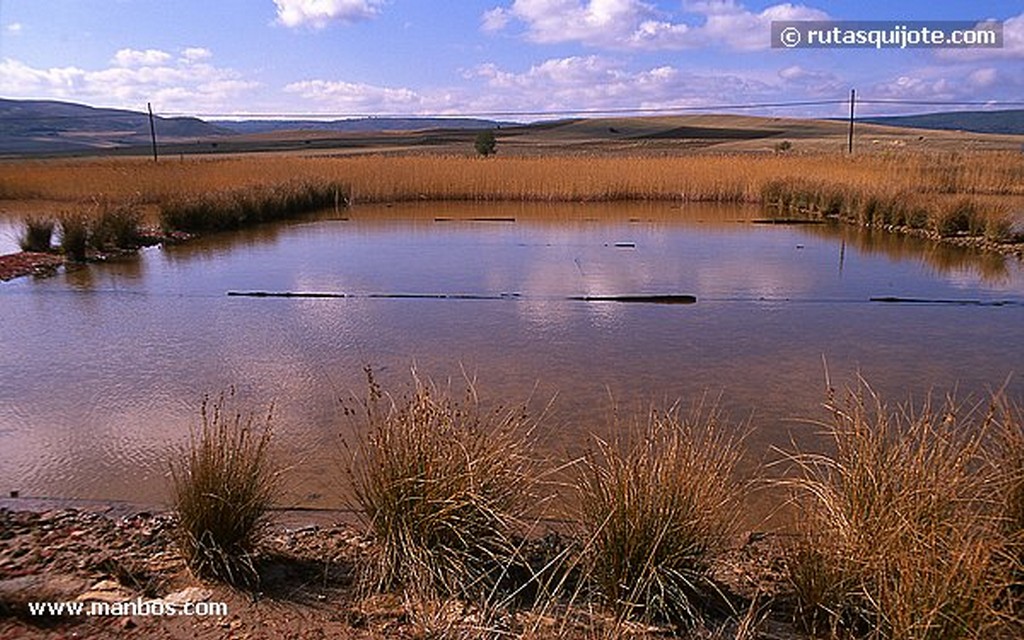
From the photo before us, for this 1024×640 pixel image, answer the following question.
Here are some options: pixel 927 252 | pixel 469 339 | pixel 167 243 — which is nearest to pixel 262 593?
pixel 469 339

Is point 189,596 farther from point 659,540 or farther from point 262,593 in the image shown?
point 659,540

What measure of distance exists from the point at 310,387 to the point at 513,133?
77.9m

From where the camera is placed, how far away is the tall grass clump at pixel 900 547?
1.99 metres

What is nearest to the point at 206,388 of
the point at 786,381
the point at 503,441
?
the point at 503,441

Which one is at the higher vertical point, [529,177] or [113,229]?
[529,177]

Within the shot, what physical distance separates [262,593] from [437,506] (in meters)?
0.62

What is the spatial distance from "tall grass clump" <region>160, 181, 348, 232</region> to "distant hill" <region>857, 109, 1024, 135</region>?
13122cm

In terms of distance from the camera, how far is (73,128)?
131 meters

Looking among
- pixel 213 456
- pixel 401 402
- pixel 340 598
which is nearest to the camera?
pixel 340 598

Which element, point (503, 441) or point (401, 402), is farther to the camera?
point (401, 402)

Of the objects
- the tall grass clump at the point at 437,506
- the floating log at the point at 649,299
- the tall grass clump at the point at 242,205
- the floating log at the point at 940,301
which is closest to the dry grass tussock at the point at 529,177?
the tall grass clump at the point at 242,205

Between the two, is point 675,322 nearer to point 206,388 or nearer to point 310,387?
point 310,387

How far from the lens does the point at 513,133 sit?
262 ft

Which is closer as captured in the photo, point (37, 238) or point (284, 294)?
point (284, 294)
